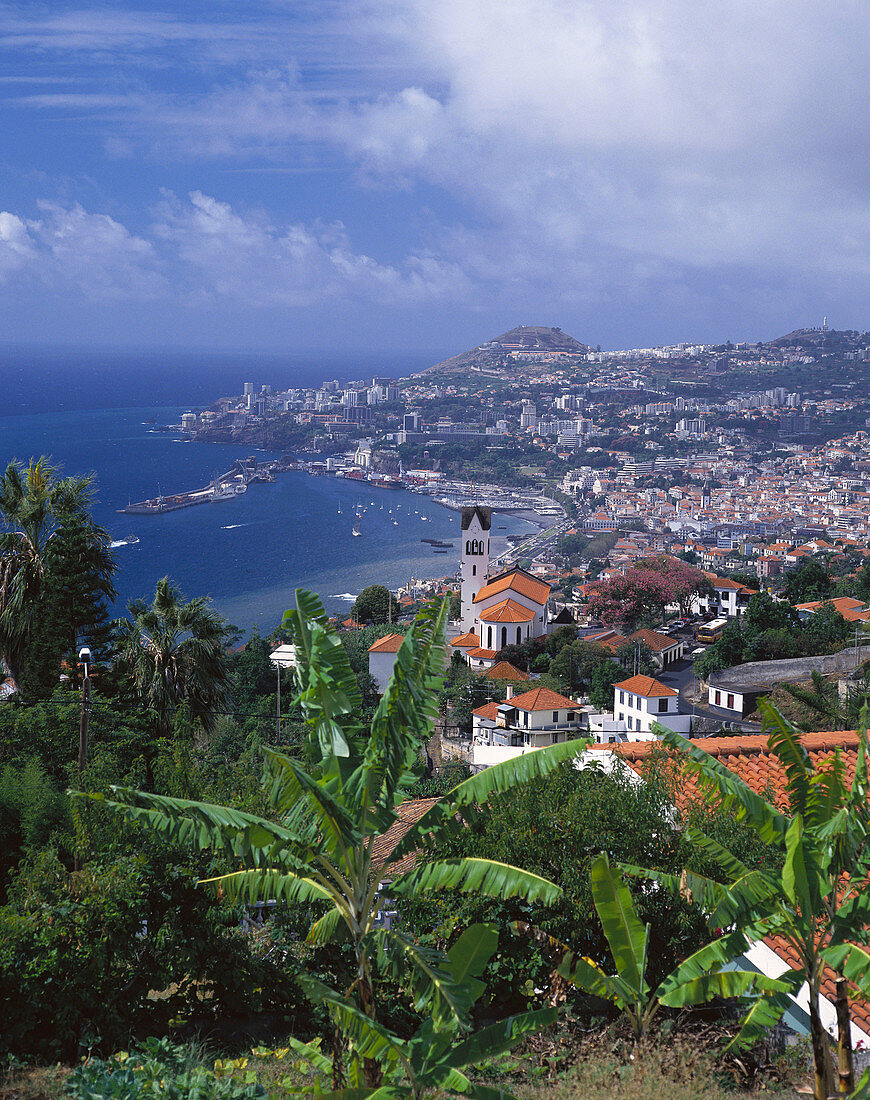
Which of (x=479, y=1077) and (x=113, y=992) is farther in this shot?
(x=113, y=992)

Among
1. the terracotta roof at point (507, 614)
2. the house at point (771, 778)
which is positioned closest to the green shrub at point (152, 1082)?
the house at point (771, 778)

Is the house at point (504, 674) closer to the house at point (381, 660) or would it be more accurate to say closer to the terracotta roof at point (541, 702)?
the house at point (381, 660)

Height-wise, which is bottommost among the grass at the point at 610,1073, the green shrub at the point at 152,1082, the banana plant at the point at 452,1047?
the grass at the point at 610,1073

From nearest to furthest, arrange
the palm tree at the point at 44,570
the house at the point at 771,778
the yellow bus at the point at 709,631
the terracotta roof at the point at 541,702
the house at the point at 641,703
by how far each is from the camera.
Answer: the house at the point at 771,778 → the palm tree at the point at 44,570 → the house at the point at 641,703 → the terracotta roof at the point at 541,702 → the yellow bus at the point at 709,631

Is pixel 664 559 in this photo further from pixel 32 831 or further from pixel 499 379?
pixel 499 379

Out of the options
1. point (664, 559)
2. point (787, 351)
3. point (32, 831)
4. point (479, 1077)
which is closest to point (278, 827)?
point (479, 1077)

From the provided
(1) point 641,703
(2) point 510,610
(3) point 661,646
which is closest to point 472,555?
(2) point 510,610

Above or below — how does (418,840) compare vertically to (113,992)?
above
